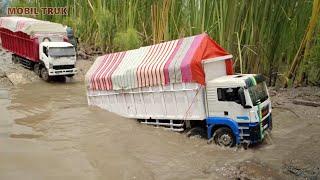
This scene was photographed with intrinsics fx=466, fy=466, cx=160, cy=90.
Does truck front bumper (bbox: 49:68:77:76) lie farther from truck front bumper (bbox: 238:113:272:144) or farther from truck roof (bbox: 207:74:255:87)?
truck front bumper (bbox: 238:113:272:144)

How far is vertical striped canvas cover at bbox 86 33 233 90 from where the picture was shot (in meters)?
11.4

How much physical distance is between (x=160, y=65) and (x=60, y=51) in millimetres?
9633

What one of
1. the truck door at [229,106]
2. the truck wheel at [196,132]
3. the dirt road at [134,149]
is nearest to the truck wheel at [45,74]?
the dirt road at [134,149]

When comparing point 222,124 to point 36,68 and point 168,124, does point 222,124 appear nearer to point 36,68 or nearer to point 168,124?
point 168,124

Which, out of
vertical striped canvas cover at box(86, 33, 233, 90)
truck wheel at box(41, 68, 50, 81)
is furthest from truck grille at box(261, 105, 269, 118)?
truck wheel at box(41, 68, 50, 81)

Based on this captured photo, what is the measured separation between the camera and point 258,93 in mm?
11031

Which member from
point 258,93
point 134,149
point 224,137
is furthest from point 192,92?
point 134,149

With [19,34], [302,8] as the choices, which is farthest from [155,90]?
[19,34]

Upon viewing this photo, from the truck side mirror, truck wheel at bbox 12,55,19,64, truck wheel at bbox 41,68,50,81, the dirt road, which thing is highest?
truck wheel at bbox 12,55,19,64

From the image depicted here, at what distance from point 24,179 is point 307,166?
5.79 m

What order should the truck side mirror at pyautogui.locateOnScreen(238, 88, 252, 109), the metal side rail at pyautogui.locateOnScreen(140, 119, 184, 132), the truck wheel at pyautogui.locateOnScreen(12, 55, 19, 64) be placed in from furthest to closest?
the truck wheel at pyautogui.locateOnScreen(12, 55, 19, 64), the metal side rail at pyautogui.locateOnScreen(140, 119, 184, 132), the truck side mirror at pyautogui.locateOnScreen(238, 88, 252, 109)

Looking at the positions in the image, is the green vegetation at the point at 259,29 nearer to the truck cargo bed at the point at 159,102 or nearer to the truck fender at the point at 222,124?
the truck cargo bed at the point at 159,102

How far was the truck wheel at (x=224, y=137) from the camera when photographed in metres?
11.1

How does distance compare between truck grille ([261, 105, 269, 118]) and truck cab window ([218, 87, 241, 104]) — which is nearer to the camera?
truck cab window ([218, 87, 241, 104])
